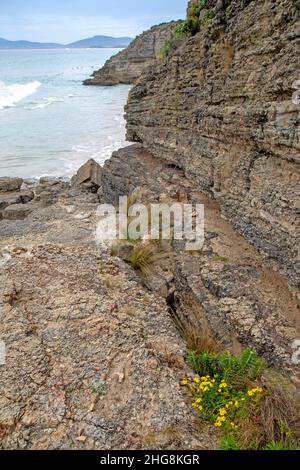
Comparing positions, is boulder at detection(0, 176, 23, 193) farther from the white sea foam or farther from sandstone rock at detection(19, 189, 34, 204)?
the white sea foam

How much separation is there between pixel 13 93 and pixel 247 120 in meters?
50.1

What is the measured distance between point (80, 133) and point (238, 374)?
22772 mm

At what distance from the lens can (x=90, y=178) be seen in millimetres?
13617

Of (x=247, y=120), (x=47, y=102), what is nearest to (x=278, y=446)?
(x=247, y=120)

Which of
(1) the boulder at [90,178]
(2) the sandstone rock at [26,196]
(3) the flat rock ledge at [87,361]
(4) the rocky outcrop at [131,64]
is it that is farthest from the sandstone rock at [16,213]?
(4) the rocky outcrop at [131,64]

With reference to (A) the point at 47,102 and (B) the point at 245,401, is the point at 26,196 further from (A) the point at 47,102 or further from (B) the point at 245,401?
(A) the point at 47,102

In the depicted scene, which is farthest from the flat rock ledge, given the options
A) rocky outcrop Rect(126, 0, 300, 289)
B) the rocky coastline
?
rocky outcrop Rect(126, 0, 300, 289)

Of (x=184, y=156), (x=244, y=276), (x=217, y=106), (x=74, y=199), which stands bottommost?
(x=74, y=199)

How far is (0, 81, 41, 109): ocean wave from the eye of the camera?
41906 mm

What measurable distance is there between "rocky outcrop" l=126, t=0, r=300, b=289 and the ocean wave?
114 ft

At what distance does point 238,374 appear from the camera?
404 centimetres

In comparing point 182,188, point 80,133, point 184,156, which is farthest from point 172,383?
point 80,133

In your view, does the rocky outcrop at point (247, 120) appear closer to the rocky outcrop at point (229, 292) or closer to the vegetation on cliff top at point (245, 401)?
the rocky outcrop at point (229, 292)
